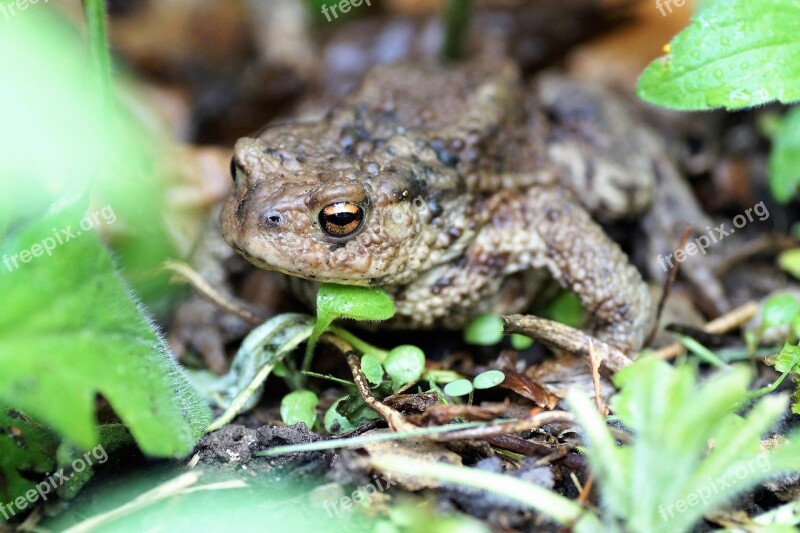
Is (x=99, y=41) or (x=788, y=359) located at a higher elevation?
(x=99, y=41)

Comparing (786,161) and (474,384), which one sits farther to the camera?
(786,161)

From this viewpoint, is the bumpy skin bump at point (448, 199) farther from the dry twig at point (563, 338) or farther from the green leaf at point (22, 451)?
the green leaf at point (22, 451)

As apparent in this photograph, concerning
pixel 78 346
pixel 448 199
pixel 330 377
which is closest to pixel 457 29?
pixel 448 199

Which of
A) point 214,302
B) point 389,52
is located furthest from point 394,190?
point 389,52

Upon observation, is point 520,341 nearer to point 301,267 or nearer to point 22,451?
point 301,267

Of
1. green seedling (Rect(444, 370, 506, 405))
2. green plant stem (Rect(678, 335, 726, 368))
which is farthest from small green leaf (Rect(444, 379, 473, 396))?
green plant stem (Rect(678, 335, 726, 368))

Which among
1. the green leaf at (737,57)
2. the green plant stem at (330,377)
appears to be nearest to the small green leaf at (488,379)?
the green plant stem at (330,377)

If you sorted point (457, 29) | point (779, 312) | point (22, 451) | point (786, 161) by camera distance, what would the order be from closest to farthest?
point (22, 451) → point (779, 312) → point (786, 161) → point (457, 29)
